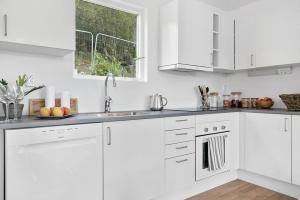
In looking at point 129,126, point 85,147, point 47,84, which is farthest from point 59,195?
point 47,84

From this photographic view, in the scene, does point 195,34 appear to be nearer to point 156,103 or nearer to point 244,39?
point 244,39

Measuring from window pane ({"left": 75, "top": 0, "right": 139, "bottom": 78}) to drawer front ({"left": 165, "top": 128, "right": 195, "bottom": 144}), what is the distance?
0.98 metres

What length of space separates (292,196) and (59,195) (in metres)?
2.43

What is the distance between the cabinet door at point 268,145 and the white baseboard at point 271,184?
11cm

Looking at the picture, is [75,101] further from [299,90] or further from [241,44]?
[299,90]

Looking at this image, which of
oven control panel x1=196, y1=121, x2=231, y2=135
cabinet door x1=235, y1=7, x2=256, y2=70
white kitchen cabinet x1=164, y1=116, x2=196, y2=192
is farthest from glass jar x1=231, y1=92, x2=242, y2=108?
white kitchen cabinet x1=164, y1=116, x2=196, y2=192

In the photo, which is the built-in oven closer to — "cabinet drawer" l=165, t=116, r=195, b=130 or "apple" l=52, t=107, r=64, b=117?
"cabinet drawer" l=165, t=116, r=195, b=130

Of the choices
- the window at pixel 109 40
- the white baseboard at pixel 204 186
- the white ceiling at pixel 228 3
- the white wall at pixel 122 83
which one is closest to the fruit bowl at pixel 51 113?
the white wall at pixel 122 83

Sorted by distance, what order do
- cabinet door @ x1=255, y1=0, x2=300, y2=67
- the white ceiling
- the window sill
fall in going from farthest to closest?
1. the white ceiling
2. cabinet door @ x1=255, y1=0, x2=300, y2=67
3. the window sill

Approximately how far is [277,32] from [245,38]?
45 centimetres

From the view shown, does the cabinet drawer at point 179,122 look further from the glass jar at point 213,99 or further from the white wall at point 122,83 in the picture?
the glass jar at point 213,99

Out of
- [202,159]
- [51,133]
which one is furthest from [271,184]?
[51,133]

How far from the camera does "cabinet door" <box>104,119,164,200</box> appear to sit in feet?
5.87

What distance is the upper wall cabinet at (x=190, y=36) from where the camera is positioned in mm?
2605
